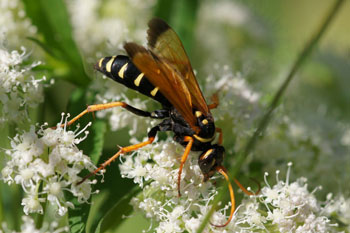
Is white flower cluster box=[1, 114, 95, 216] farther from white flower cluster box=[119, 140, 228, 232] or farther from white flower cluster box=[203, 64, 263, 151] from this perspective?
white flower cluster box=[203, 64, 263, 151]

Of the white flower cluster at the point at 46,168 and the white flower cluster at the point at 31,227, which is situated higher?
the white flower cluster at the point at 46,168

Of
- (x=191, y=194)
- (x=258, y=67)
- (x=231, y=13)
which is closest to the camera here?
(x=191, y=194)

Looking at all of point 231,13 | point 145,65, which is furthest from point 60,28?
point 231,13

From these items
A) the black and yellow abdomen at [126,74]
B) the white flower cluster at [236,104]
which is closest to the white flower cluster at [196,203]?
the black and yellow abdomen at [126,74]

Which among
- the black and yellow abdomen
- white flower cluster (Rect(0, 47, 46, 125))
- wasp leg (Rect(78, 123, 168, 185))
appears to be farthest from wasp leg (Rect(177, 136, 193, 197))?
white flower cluster (Rect(0, 47, 46, 125))

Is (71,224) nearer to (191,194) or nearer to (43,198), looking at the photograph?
(43,198)

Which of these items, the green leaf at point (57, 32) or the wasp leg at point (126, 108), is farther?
the green leaf at point (57, 32)

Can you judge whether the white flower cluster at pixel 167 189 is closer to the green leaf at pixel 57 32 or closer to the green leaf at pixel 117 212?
the green leaf at pixel 117 212
